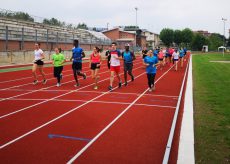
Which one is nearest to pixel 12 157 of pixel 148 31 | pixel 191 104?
pixel 191 104

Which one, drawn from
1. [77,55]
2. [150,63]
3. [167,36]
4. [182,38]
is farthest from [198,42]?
[77,55]

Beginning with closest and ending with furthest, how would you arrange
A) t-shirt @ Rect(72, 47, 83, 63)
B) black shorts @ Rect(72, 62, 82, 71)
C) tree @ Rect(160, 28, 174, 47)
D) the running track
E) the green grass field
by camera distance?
the green grass field < the running track < t-shirt @ Rect(72, 47, 83, 63) < black shorts @ Rect(72, 62, 82, 71) < tree @ Rect(160, 28, 174, 47)

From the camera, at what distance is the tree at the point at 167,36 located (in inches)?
4825

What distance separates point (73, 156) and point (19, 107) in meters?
4.67

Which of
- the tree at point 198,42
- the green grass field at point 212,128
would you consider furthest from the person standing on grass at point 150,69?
the tree at point 198,42

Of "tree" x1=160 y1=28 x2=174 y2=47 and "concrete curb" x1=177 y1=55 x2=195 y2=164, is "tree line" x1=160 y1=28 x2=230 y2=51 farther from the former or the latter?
"concrete curb" x1=177 y1=55 x2=195 y2=164

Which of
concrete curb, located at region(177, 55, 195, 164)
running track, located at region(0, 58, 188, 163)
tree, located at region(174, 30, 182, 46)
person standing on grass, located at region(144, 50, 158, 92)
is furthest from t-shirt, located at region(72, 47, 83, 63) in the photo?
tree, located at region(174, 30, 182, 46)

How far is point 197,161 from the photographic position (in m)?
5.14

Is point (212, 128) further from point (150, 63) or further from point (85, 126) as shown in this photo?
point (150, 63)

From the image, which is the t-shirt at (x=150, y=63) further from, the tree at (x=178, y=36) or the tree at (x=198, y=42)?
the tree at (x=178, y=36)

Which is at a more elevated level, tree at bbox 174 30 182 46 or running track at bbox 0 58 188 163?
tree at bbox 174 30 182 46

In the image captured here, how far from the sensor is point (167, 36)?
123 m

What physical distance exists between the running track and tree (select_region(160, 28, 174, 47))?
Result: 113 m

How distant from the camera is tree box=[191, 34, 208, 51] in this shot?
12025cm
